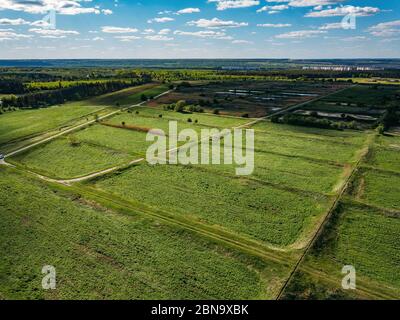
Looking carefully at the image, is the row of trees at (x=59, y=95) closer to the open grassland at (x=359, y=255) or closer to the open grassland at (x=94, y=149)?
the open grassland at (x=94, y=149)

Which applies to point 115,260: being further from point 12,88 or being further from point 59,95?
point 12,88

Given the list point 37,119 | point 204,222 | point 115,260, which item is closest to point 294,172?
point 204,222

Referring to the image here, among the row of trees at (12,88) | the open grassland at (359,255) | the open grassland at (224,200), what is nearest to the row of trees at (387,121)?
the open grassland at (224,200)

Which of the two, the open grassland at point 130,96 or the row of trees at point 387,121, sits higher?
the open grassland at point 130,96
